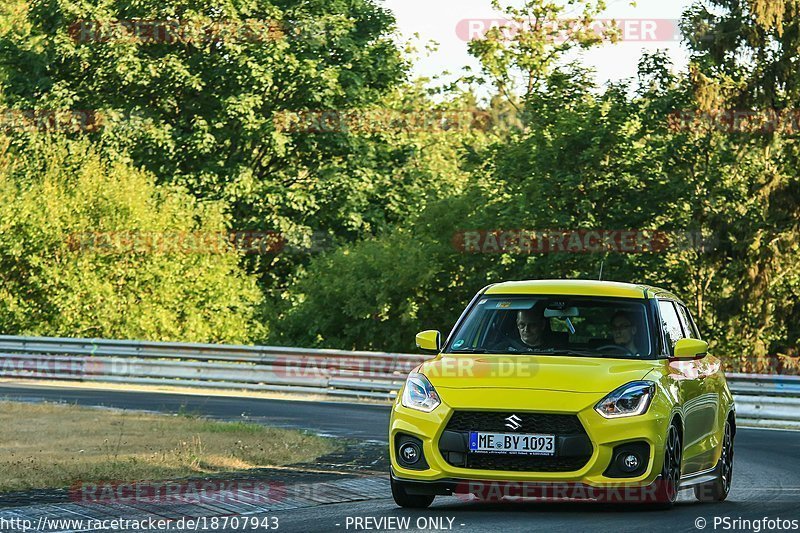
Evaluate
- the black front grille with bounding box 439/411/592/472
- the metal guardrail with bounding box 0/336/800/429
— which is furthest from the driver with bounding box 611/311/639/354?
the metal guardrail with bounding box 0/336/800/429

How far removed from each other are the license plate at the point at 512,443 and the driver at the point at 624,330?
1.43 meters

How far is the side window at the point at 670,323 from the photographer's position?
36.9 ft

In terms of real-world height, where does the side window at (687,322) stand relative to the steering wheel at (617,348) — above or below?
below

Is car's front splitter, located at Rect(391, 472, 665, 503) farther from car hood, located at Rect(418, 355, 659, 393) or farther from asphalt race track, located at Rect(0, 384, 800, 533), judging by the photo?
car hood, located at Rect(418, 355, 659, 393)

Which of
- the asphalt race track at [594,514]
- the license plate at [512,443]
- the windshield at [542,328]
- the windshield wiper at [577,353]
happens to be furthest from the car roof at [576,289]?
the license plate at [512,443]

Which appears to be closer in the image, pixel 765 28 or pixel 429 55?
pixel 765 28

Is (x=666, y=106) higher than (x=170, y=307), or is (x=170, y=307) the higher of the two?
(x=666, y=106)

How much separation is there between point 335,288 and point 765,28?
13.7 meters

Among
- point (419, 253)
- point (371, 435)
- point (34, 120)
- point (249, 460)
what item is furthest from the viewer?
point (34, 120)

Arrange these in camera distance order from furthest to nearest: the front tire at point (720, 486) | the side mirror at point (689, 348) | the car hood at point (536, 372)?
the front tire at point (720, 486) → the side mirror at point (689, 348) → the car hood at point (536, 372)

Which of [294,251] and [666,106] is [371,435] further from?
[294,251]

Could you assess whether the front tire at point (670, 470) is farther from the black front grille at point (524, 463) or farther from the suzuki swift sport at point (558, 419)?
the black front grille at point (524, 463)

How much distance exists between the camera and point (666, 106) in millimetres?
35656

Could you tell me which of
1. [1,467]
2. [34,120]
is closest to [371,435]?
[1,467]
